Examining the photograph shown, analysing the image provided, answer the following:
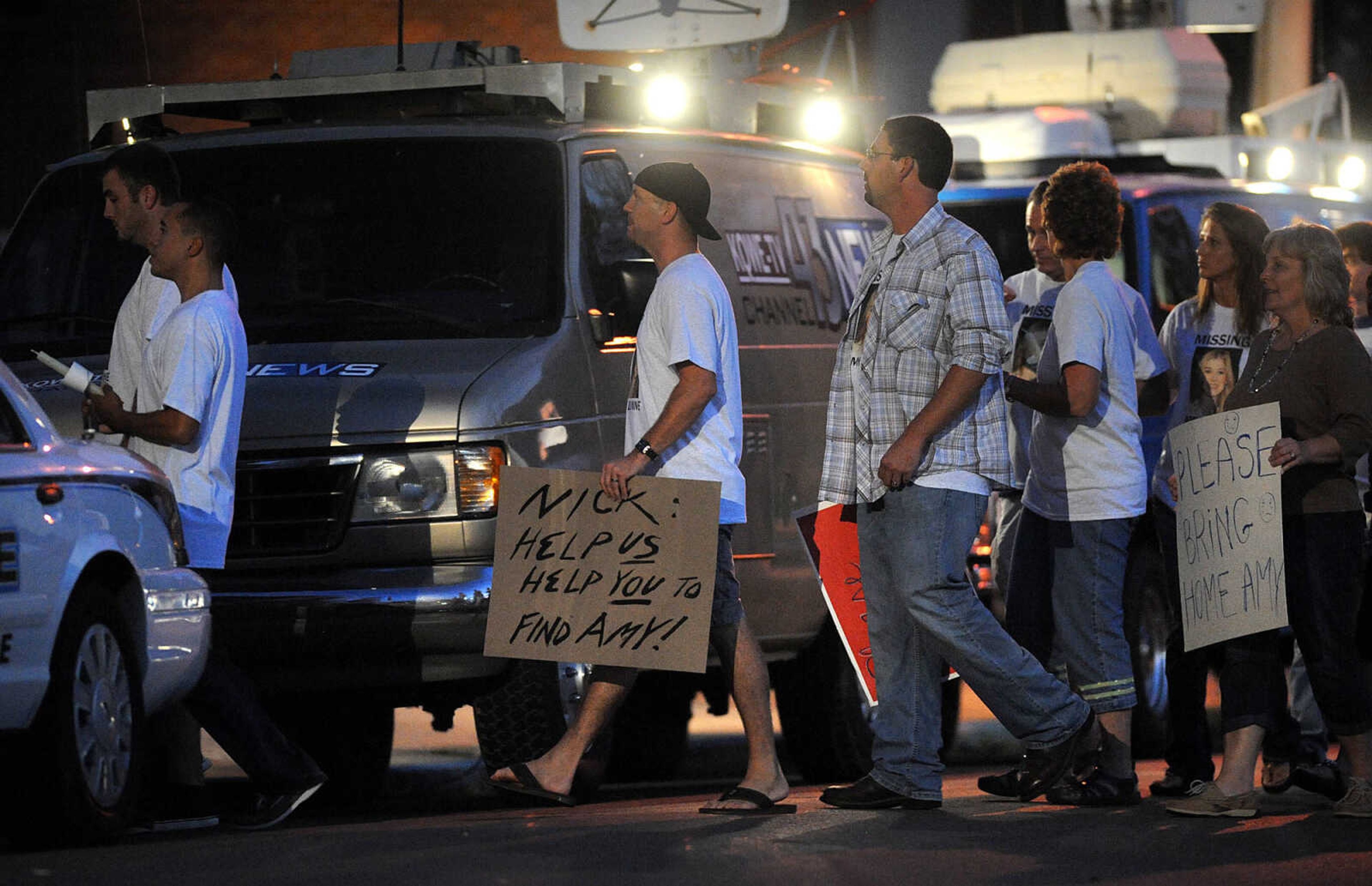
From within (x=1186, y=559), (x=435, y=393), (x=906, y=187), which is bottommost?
(x=1186, y=559)

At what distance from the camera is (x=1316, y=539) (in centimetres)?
774

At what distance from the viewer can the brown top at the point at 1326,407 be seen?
7660mm

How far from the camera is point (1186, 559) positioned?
26.6ft

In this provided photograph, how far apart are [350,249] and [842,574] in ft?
6.50

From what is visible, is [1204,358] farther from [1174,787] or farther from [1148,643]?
[1148,643]

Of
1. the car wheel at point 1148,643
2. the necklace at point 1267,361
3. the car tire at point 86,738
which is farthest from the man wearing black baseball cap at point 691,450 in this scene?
the car wheel at point 1148,643

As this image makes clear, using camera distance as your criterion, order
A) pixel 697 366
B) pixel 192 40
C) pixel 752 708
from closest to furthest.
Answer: pixel 697 366 < pixel 752 708 < pixel 192 40

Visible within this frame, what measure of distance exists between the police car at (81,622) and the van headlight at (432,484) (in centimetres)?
68

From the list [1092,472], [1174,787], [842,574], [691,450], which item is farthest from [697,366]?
[1174,787]

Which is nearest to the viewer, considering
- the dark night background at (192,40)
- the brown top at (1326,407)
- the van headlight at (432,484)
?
the brown top at (1326,407)

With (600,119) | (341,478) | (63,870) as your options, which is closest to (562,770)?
(341,478)

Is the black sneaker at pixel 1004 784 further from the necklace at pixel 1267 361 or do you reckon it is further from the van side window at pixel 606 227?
the van side window at pixel 606 227

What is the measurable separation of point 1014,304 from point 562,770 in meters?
3.34

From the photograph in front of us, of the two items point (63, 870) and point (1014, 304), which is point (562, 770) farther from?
point (1014, 304)
